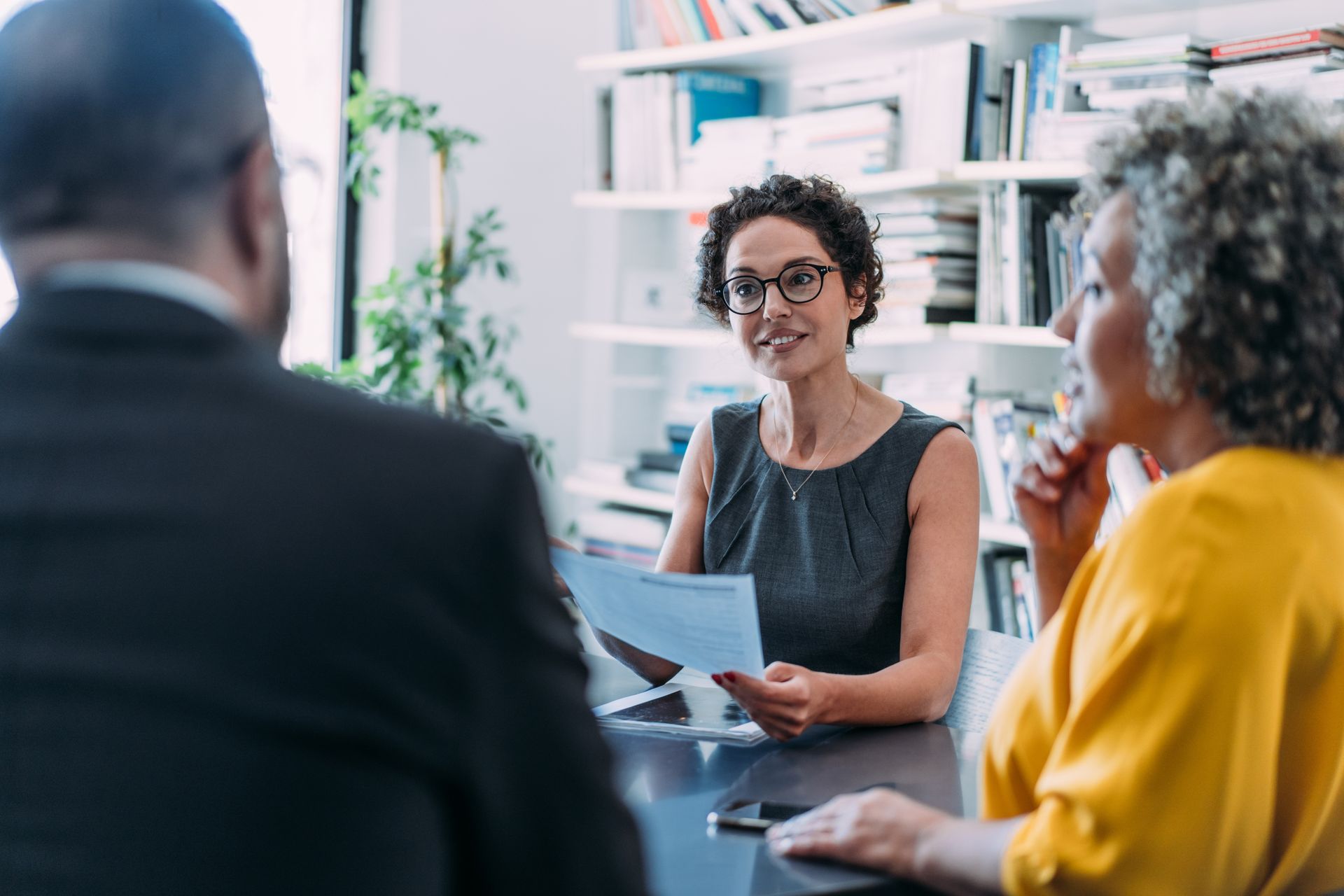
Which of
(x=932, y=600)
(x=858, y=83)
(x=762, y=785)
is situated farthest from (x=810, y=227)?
→ (x=858, y=83)

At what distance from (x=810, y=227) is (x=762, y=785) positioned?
1064 millimetres

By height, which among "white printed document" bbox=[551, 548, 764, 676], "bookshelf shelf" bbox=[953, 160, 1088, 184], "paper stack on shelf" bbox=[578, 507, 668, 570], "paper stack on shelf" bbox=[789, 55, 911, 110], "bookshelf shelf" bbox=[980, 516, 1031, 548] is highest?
"paper stack on shelf" bbox=[789, 55, 911, 110]

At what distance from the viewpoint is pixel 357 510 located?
67 centimetres

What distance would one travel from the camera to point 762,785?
4.16 feet

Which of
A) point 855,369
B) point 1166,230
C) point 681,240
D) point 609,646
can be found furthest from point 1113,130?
point 681,240

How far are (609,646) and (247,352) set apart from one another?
1.16 metres

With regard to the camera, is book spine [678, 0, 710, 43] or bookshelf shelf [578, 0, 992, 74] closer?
bookshelf shelf [578, 0, 992, 74]

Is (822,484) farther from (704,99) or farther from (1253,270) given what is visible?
(704,99)

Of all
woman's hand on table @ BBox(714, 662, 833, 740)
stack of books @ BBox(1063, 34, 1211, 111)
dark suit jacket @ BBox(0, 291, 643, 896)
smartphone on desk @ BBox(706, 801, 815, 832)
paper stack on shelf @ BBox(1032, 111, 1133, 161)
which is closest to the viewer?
dark suit jacket @ BBox(0, 291, 643, 896)

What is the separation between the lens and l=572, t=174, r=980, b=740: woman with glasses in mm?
1734

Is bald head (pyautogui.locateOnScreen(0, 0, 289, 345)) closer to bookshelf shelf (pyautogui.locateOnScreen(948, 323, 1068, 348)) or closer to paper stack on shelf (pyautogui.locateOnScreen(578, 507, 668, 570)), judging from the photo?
bookshelf shelf (pyautogui.locateOnScreen(948, 323, 1068, 348))

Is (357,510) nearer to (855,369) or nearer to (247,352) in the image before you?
(247,352)

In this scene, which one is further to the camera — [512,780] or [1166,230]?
[1166,230]

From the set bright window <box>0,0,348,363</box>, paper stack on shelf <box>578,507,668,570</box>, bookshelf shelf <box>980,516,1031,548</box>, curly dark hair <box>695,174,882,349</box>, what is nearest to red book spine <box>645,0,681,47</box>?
bright window <box>0,0,348,363</box>
